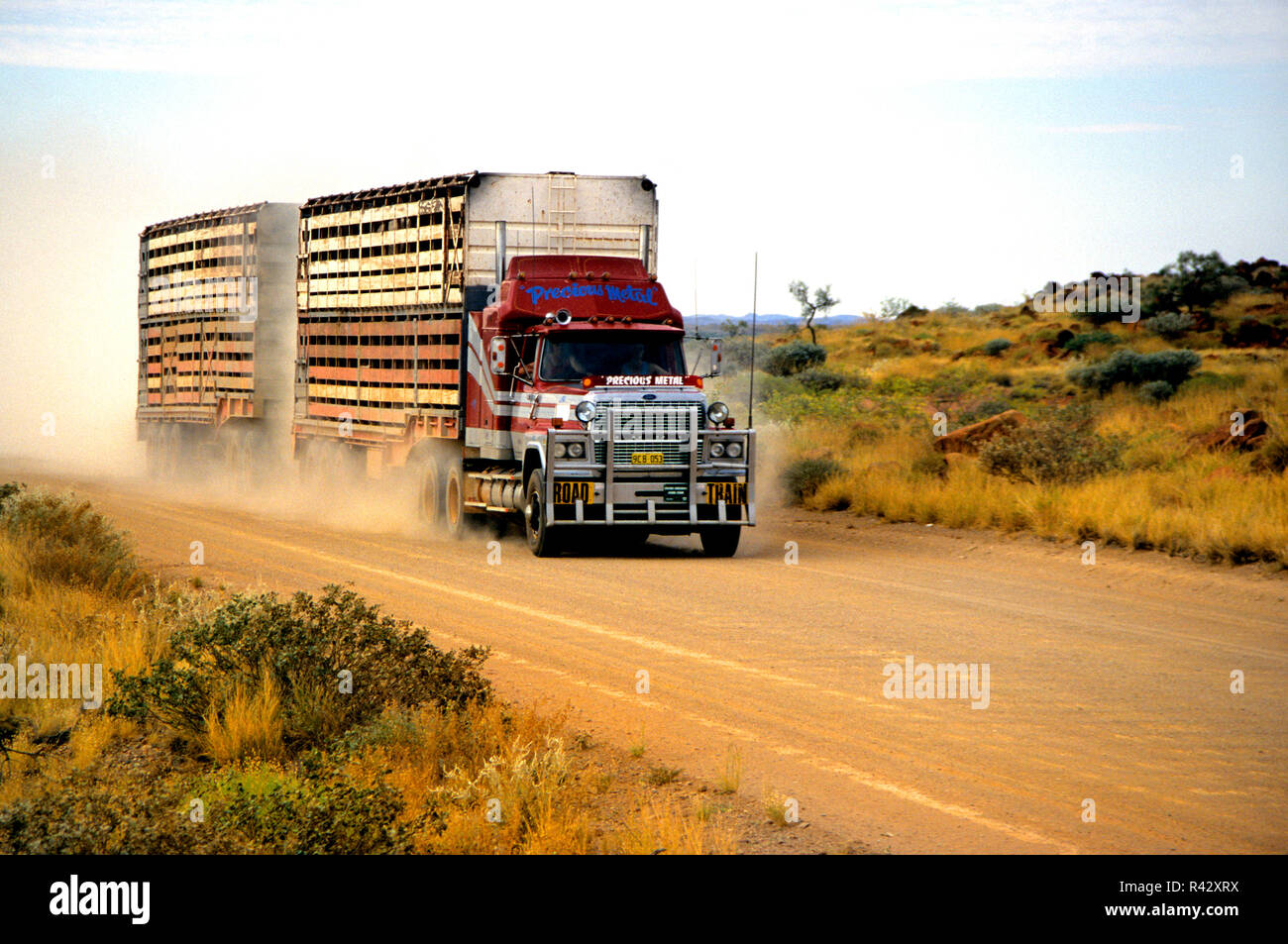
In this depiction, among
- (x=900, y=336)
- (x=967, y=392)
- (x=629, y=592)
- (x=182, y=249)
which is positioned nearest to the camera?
(x=629, y=592)

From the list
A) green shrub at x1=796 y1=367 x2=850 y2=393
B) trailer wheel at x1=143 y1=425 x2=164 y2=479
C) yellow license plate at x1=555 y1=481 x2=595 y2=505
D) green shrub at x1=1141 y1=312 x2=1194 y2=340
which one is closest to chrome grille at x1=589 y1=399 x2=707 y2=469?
yellow license plate at x1=555 y1=481 x2=595 y2=505

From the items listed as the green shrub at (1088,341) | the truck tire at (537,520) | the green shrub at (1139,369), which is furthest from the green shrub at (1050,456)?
the green shrub at (1088,341)

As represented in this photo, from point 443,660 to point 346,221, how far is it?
52.7 feet

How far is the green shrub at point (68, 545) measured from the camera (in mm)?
13164

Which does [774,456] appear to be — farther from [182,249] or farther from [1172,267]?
[1172,267]

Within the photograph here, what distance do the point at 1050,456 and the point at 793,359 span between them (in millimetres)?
32730

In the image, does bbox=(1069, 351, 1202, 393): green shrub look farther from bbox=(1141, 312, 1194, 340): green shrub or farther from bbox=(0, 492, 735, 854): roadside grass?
bbox=(0, 492, 735, 854): roadside grass

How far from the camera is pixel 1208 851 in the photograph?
6.37 metres

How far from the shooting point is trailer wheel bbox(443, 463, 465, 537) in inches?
789

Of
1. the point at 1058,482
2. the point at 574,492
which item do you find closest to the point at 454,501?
the point at 574,492

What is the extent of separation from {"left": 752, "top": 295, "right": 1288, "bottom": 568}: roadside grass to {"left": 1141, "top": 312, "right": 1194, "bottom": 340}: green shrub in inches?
27.2

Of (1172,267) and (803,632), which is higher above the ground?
(1172,267)
